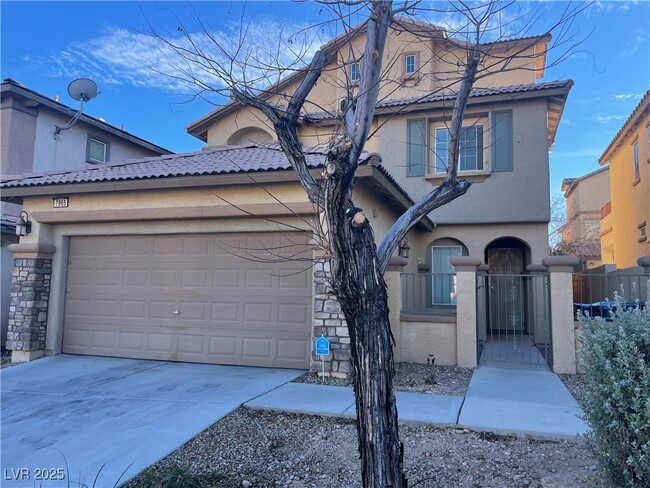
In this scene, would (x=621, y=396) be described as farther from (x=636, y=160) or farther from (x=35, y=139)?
(x=35, y=139)

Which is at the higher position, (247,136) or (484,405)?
(247,136)

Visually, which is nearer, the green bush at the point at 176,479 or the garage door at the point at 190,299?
the green bush at the point at 176,479

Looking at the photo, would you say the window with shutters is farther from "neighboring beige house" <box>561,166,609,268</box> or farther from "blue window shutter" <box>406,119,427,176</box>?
"neighboring beige house" <box>561,166,609,268</box>

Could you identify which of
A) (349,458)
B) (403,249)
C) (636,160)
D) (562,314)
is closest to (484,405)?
(349,458)

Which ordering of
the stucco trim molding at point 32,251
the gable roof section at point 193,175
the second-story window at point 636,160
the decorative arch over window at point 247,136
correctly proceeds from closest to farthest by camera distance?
the gable roof section at point 193,175 → the stucco trim molding at point 32,251 → the decorative arch over window at point 247,136 → the second-story window at point 636,160

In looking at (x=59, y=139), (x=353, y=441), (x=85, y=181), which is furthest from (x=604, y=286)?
(x=59, y=139)

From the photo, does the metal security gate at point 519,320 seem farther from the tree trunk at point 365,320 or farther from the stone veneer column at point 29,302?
the stone veneer column at point 29,302

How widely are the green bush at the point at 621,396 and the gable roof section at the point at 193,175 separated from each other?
197 inches

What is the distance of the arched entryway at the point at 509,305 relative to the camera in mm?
10562

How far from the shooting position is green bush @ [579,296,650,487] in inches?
113

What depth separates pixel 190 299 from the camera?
926cm

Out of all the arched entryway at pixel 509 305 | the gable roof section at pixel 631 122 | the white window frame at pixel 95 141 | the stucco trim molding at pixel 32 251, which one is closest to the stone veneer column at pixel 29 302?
the stucco trim molding at pixel 32 251

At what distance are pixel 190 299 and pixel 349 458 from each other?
5701mm

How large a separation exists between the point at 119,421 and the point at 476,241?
10885 mm
